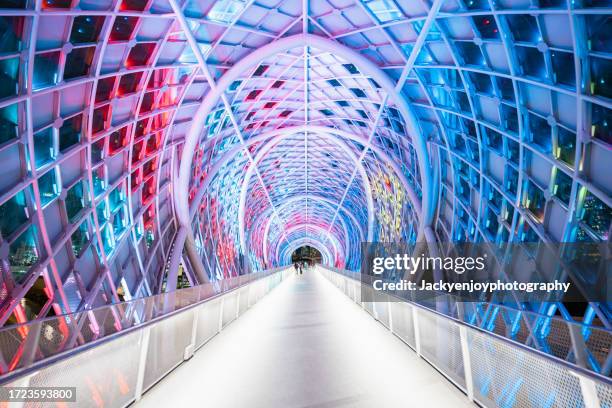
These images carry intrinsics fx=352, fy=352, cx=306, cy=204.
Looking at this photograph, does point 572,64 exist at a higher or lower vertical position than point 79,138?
higher

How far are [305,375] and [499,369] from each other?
3628 millimetres

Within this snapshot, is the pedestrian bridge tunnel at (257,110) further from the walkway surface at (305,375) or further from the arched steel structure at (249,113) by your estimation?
the walkway surface at (305,375)

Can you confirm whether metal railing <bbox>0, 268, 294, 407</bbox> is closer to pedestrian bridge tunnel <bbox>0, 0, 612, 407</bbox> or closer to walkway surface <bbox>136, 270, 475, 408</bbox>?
pedestrian bridge tunnel <bbox>0, 0, 612, 407</bbox>

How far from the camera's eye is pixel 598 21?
1078cm

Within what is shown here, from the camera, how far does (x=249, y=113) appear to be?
30406mm

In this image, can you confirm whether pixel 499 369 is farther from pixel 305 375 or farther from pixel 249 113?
pixel 249 113

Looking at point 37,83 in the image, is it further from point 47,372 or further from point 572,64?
point 572,64

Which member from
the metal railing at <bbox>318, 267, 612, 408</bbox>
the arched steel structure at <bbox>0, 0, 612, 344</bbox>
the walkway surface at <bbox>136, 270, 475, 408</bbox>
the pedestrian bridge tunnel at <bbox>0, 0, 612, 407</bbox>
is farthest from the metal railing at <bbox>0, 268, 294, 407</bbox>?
the arched steel structure at <bbox>0, 0, 612, 344</bbox>

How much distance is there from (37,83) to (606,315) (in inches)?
865

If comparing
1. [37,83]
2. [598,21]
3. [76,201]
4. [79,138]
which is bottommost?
Result: [76,201]

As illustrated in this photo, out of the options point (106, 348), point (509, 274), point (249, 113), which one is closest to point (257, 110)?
point (249, 113)

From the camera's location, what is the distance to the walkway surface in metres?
5.84

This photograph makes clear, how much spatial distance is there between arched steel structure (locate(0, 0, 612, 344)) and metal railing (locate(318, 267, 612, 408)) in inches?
30.0

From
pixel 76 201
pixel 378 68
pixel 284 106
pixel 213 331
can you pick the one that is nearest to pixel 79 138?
pixel 76 201
